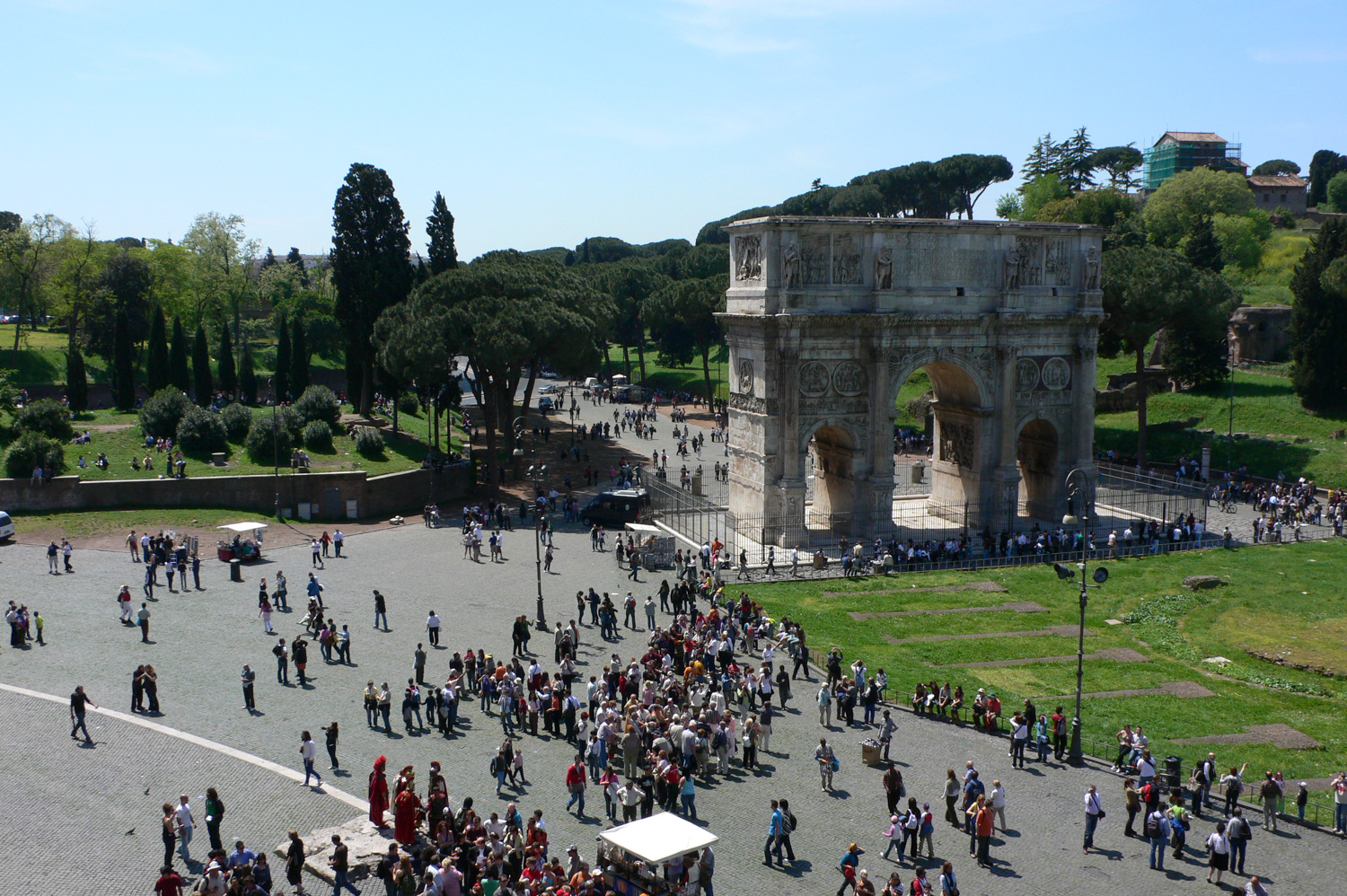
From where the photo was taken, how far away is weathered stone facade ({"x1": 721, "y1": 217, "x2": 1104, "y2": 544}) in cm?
4341

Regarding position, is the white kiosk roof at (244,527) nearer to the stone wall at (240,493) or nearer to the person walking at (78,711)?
the stone wall at (240,493)

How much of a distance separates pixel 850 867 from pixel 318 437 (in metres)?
41.5

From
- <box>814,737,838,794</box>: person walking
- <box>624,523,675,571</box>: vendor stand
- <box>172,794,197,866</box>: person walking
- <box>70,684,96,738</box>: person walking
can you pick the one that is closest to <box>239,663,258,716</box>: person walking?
<box>70,684,96,738</box>: person walking

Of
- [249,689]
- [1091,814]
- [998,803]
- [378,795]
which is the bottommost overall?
[1091,814]

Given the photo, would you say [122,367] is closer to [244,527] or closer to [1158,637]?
[244,527]

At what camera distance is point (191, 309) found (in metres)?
85.6

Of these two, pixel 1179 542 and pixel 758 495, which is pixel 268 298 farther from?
pixel 1179 542

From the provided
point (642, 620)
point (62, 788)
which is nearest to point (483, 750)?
point (62, 788)

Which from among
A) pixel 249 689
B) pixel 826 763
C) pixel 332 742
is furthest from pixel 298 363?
pixel 826 763

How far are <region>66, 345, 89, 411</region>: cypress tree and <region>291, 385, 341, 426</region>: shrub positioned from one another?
1288 centimetres

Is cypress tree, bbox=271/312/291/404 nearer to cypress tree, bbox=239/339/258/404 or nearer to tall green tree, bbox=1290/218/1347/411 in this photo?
cypress tree, bbox=239/339/258/404

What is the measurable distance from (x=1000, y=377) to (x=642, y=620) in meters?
20.0

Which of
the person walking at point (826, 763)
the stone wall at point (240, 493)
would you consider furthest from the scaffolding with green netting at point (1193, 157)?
the person walking at point (826, 763)

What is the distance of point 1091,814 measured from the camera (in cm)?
2048
